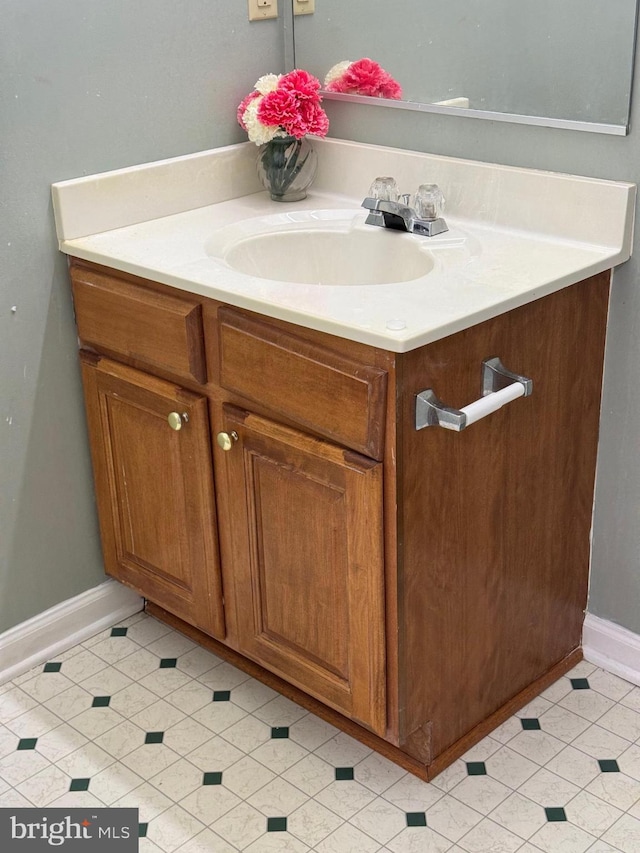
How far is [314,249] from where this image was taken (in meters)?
2.03

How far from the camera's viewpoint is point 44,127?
1.90m

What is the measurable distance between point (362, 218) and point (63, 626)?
104 cm

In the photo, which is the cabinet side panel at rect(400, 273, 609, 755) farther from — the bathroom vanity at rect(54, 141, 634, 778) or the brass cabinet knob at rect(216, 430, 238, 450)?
the brass cabinet knob at rect(216, 430, 238, 450)

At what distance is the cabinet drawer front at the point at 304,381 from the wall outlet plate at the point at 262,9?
2.45 ft

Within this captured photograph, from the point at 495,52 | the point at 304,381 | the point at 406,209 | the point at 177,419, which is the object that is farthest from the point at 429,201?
the point at 177,419

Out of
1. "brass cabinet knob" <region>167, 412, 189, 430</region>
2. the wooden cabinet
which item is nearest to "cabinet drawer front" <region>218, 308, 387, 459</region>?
the wooden cabinet

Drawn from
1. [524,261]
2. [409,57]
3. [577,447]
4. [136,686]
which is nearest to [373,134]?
[409,57]

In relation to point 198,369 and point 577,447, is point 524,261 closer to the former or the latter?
point 577,447

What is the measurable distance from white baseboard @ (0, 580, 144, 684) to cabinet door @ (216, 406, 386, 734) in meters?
0.45

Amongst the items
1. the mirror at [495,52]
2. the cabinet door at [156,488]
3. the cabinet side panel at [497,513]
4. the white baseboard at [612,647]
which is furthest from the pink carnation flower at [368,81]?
the white baseboard at [612,647]

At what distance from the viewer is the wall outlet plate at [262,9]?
6.97 ft

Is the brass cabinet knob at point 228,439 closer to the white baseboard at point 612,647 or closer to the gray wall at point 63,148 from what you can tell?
the gray wall at point 63,148

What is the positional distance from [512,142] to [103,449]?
0.98m

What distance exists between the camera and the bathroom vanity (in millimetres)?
1600
